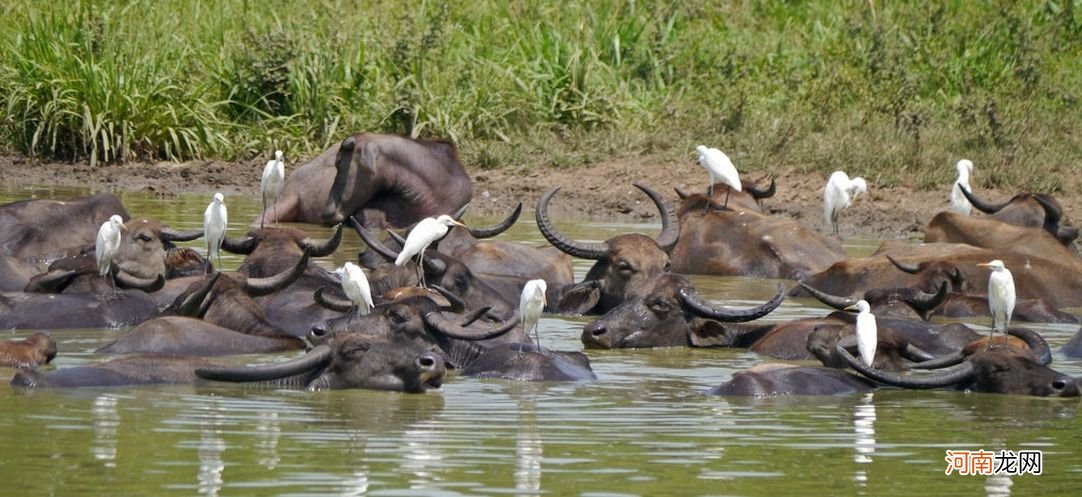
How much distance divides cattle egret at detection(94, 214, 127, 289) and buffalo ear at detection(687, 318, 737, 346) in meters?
3.14

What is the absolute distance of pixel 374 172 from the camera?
670 inches

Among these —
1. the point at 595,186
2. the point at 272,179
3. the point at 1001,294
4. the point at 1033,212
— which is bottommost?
the point at 1001,294

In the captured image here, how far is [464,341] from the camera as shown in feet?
32.8

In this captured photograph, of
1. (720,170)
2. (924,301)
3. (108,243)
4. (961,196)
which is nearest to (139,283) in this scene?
(108,243)

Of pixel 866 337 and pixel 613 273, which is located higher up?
pixel 613 273

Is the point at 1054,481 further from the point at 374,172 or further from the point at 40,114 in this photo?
the point at 40,114

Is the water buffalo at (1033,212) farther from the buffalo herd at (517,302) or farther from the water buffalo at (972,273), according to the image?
the water buffalo at (972,273)

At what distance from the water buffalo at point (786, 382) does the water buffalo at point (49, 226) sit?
580 centimetres

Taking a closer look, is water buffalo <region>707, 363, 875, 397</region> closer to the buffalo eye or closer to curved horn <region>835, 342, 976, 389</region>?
curved horn <region>835, 342, 976, 389</region>

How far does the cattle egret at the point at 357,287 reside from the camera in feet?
33.5

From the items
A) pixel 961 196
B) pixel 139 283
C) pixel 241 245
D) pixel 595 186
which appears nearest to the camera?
pixel 139 283

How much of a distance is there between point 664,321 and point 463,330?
1.55 m

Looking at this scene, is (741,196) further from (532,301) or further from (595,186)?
(532,301)

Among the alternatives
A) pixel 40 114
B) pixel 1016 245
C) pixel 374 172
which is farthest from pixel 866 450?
pixel 40 114
